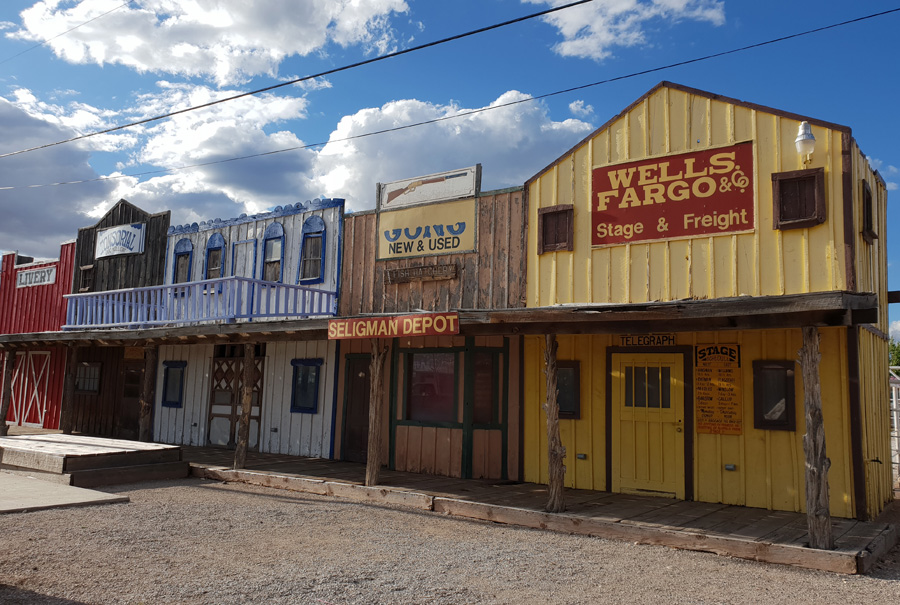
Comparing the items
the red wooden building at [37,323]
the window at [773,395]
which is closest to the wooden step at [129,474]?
the red wooden building at [37,323]

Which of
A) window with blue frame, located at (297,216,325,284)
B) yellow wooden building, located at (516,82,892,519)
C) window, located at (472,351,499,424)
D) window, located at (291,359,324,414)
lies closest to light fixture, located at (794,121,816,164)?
yellow wooden building, located at (516,82,892,519)

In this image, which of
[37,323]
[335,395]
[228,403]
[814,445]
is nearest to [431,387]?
[335,395]

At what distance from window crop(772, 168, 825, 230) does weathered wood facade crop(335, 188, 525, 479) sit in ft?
12.9

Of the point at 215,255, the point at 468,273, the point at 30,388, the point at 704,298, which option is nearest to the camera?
the point at 704,298

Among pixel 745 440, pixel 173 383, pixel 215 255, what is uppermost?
pixel 215 255

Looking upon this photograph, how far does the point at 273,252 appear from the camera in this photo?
50.6 ft

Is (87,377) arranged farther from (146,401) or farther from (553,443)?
(553,443)

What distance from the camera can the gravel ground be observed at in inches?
225

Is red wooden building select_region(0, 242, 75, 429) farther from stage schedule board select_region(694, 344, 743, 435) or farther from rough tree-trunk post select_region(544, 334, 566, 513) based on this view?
stage schedule board select_region(694, 344, 743, 435)

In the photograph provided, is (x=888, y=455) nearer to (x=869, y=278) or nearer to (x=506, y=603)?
(x=869, y=278)

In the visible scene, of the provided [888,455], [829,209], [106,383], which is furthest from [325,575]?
[106,383]

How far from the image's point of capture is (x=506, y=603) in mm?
5566

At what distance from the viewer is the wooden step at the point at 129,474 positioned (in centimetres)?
1126

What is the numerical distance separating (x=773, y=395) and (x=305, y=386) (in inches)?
356
